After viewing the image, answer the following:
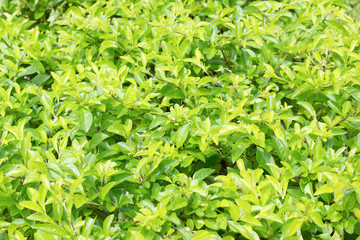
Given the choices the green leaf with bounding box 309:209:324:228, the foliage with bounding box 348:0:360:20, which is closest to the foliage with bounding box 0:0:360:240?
the green leaf with bounding box 309:209:324:228

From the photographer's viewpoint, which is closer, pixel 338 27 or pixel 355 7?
pixel 338 27

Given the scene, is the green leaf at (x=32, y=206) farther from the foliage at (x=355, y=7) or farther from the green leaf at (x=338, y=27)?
the foliage at (x=355, y=7)

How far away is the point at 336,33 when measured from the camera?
248 centimetres

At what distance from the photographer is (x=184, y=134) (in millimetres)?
1820

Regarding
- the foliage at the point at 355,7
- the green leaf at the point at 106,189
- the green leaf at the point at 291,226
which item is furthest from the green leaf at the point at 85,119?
the foliage at the point at 355,7

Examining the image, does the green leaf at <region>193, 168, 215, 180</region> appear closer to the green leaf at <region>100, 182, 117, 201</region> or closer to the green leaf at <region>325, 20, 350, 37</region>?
the green leaf at <region>100, 182, 117, 201</region>

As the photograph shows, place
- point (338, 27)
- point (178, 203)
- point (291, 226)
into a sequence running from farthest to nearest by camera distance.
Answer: point (338, 27) → point (178, 203) → point (291, 226)

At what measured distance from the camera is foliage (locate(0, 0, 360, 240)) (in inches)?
62.0

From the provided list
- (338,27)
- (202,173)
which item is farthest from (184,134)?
(338,27)

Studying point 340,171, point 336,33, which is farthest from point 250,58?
point 340,171

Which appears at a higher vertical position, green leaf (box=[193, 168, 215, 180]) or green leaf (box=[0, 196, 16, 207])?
green leaf (box=[0, 196, 16, 207])

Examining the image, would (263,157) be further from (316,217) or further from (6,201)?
(6,201)

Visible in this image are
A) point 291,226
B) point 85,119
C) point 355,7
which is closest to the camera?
point 291,226

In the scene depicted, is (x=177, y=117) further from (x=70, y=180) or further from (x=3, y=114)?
(x=3, y=114)
